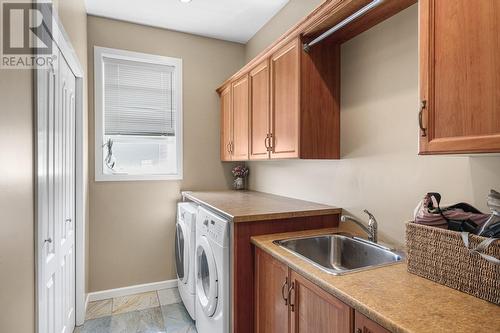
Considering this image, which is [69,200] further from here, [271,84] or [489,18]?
[489,18]

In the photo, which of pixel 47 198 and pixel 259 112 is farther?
pixel 259 112

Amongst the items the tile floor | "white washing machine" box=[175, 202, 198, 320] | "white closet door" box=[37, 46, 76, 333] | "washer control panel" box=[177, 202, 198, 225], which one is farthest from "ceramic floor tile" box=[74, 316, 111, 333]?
"washer control panel" box=[177, 202, 198, 225]

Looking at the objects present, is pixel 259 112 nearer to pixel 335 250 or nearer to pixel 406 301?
pixel 335 250

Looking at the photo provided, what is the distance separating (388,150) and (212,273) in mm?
1367

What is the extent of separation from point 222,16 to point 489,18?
247 cm

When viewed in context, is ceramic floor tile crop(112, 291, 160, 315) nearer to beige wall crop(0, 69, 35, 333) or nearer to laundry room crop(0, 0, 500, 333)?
laundry room crop(0, 0, 500, 333)

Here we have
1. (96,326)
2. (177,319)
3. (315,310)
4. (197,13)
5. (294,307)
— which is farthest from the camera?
(197,13)

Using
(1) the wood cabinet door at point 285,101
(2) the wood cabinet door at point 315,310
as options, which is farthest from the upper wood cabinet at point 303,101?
(2) the wood cabinet door at point 315,310

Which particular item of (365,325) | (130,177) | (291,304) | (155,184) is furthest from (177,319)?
(365,325)

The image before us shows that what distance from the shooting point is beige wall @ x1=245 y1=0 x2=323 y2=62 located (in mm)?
2389

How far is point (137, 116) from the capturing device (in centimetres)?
312

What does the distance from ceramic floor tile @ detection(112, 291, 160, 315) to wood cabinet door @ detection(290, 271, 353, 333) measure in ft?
6.35

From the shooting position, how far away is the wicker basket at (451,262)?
923mm

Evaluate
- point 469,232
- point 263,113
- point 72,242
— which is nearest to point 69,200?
point 72,242
